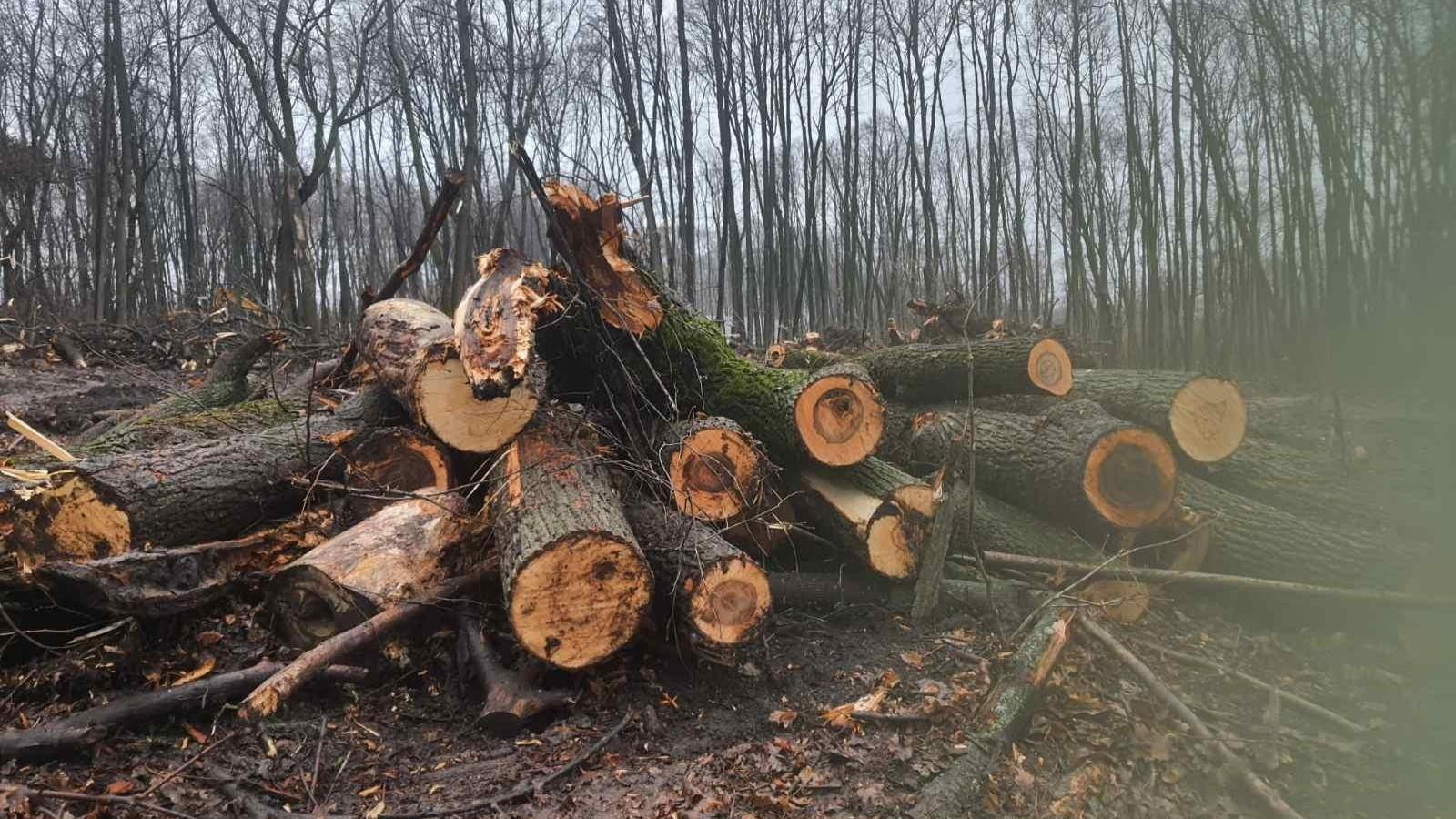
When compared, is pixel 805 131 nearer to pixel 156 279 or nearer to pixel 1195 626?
pixel 1195 626

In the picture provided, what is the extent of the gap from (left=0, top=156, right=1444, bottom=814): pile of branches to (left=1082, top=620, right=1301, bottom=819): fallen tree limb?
23 centimetres

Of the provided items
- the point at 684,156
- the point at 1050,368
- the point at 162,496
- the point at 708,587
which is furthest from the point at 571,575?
the point at 684,156

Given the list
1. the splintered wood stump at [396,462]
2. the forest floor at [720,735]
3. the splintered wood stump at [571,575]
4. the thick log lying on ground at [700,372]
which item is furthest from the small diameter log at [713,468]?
the splintered wood stump at [396,462]

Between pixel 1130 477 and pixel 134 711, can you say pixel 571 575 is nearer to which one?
pixel 134 711

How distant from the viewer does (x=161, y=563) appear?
330 centimetres

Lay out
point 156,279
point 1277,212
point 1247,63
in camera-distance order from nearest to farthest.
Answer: point 1247,63 → point 1277,212 → point 156,279

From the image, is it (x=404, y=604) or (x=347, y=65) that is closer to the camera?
(x=404, y=604)

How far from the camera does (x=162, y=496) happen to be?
3.65 m

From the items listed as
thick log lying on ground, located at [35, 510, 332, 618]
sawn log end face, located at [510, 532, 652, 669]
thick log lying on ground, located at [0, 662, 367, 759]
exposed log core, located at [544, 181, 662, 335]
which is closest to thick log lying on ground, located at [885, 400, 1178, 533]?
exposed log core, located at [544, 181, 662, 335]

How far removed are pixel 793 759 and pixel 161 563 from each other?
2971 millimetres

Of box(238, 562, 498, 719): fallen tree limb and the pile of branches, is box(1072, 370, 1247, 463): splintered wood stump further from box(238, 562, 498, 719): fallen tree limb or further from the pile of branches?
box(238, 562, 498, 719): fallen tree limb

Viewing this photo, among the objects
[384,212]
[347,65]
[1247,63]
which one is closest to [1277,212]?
[1247,63]

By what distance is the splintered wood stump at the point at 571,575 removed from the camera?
9.75ft

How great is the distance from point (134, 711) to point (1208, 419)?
6.01 metres
